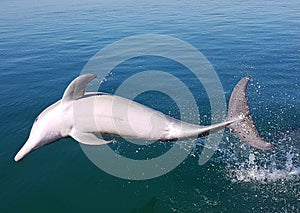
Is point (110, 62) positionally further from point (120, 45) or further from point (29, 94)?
point (29, 94)

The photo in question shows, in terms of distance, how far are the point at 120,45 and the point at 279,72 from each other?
13709 mm

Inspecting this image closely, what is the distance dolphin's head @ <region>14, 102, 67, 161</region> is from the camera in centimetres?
892

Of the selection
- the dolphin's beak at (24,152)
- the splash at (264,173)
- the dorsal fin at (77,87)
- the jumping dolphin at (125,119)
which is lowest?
the splash at (264,173)

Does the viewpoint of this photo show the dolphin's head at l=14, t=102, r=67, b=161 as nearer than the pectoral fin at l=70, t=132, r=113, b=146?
No

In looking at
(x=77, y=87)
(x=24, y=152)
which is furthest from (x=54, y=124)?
(x=77, y=87)

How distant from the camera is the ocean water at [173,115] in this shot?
10.2 m

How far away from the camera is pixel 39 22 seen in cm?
4266

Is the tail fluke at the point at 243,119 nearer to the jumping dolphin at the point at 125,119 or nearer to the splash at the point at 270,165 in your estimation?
the jumping dolphin at the point at 125,119

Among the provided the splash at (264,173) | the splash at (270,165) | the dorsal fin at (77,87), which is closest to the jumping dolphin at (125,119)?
the dorsal fin at (77,87)

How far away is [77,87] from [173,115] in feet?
24.4

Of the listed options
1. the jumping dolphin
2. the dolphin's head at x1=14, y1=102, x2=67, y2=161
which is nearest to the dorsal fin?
the jumping dolphin

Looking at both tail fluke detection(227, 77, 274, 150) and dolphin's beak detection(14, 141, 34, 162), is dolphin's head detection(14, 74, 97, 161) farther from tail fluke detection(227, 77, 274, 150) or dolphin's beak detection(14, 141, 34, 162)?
tail fluke detection(227, 77, 274, 150)

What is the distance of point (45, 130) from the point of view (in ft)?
29.7

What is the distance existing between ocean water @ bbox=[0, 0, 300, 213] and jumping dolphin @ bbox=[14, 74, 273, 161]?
8.69ft
